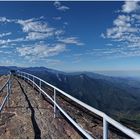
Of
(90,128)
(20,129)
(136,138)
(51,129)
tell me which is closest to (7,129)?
(20,129)

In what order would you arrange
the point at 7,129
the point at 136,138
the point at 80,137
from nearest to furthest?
the point at 136,138, the point at 80,137, the point at 7,129

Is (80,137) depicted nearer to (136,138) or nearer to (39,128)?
(39,128)

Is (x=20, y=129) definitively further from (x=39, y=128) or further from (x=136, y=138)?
(x=136, y=138)

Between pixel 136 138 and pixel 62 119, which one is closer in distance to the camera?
pixel 136 138

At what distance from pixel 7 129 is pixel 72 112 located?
4211 millimetres

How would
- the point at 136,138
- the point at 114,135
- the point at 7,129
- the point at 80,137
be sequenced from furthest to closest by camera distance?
1. the point at 7,129
2. the point at 114,135
3. the point at 80,137
4. the point at 136,138

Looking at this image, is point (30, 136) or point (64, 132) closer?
point (30, 136)

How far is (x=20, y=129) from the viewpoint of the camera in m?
11.4

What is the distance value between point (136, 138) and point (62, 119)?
9.02 metres

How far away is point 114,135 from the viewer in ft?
35.2

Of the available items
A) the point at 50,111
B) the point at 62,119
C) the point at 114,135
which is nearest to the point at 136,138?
the point at 114,135

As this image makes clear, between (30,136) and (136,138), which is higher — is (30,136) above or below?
below

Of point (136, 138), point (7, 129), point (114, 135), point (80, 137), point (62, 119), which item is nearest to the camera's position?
point (136, 138)

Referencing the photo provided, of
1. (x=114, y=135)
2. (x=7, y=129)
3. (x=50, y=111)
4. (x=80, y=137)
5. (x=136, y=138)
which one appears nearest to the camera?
(x=136, y=138)
